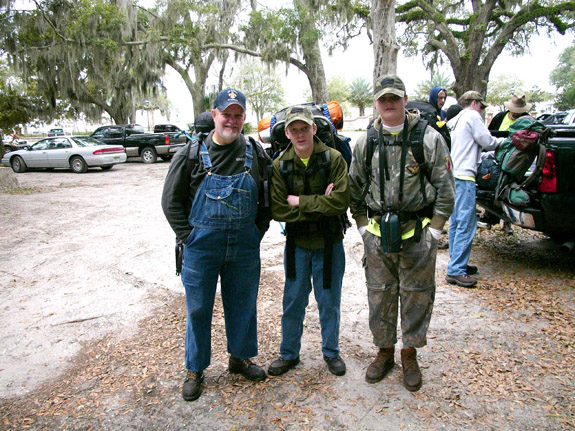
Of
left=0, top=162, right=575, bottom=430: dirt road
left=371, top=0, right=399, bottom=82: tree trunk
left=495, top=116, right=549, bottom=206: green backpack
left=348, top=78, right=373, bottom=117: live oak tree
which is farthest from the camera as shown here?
left=348, top=78, right=373, bottom=117: live oak tree

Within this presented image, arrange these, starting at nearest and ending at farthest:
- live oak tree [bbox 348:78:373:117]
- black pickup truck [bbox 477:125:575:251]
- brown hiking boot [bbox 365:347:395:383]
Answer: brown hiking boot [bbox 365:347:395:383] → black pickup truck [bbox 477:125:575:251] → live oak tree [bbox 348:78:373:117]

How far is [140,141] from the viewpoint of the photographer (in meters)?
19.8

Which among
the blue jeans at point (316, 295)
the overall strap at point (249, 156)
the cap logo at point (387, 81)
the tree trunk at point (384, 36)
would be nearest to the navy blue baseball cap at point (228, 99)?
the overall strap at point (249, 156)

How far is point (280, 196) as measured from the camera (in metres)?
2.81

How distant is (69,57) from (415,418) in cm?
2224

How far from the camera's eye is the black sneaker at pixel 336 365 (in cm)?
294

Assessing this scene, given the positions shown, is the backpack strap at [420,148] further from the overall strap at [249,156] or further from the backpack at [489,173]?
the backpack at [489,173]

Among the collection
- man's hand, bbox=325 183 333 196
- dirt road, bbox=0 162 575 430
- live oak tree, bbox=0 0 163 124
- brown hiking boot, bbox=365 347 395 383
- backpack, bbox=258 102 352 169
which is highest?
live oak tree, bbox=0 0 163 124

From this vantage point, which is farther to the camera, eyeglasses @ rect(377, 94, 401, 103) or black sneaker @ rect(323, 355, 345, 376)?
black sneaker @ rect(323, 355, 345, 376)

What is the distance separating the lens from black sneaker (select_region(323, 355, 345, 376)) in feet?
9.65

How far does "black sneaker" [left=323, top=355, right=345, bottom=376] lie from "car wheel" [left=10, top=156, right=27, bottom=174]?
1877 centimetres

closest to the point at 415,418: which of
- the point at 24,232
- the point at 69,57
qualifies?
the point at 24,232

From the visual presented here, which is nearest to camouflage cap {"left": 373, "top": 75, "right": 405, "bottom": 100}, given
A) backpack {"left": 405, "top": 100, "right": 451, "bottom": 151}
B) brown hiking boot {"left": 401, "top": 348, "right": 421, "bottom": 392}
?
backpack {"left": 405, "top": 100, "right": 451, "bottom": 151}

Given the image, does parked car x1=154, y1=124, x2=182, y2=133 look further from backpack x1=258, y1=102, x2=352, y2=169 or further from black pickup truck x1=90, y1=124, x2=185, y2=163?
backpack x1=258, y1=102, x2=352, y2=169
